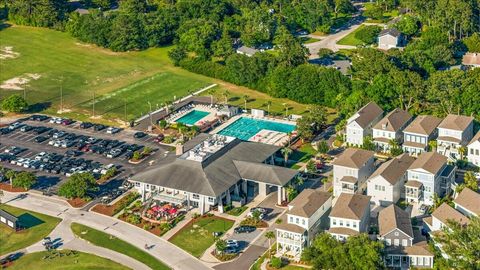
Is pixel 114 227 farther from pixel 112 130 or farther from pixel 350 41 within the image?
pixel 350 41

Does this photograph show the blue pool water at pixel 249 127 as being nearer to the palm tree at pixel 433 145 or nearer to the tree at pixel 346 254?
the palm tree at pixel 433 145

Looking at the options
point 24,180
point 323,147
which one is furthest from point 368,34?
point 24,180

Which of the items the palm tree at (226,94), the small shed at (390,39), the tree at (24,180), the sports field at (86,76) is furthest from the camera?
the small shed at (390,39)

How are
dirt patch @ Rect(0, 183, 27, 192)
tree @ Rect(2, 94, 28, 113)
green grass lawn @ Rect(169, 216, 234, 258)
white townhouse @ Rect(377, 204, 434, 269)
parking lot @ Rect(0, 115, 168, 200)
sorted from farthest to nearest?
tree @ Rect(2, 94, 28, 113)
parking lot @ Rect(0, 115, 168, 200)
dirt patch @ Rect(0, 183, 27, 192)
green grass lawn @ Rect(169, 216, 234, 258)
white townhouse @ Rect(377, 204, 434, 269)

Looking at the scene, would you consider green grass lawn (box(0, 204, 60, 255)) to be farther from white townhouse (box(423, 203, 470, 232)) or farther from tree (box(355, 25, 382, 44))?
tree (box(355, 25, 382, 44))

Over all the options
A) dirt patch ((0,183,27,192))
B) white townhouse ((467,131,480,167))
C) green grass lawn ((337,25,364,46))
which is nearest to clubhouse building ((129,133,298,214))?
dirt patch ((0,183,27,192))

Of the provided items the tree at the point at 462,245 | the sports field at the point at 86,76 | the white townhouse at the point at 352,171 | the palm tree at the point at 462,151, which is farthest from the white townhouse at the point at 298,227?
the sports field at the point at 86,76
